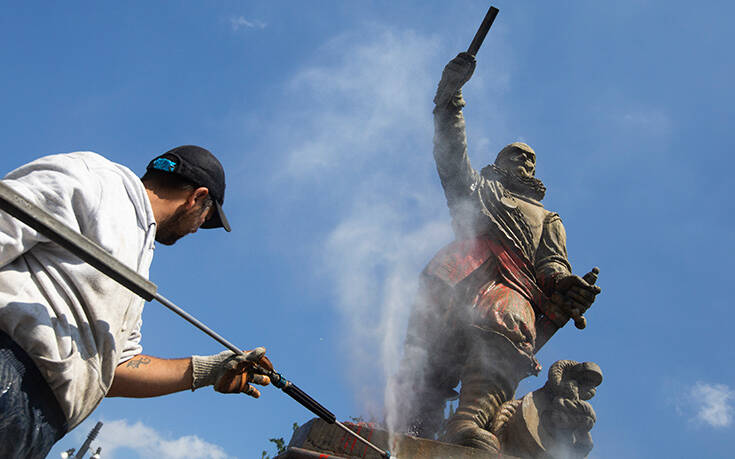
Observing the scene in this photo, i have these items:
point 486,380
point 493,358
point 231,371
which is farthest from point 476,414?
point 231,371

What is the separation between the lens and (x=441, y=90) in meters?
5.22

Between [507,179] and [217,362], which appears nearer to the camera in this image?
[217,362]

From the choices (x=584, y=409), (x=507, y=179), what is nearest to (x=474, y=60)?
(x=507, y=179)

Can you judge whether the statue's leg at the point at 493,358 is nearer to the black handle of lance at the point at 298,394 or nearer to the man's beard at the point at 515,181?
the man's beard at the point at 515,181

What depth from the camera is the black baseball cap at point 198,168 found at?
6.41 feet

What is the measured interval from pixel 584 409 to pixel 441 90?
9.32ft

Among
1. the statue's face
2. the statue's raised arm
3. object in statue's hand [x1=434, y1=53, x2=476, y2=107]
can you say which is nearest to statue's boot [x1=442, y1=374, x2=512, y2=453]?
the statue's raised arm

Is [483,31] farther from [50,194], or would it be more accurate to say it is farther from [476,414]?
[50,194]

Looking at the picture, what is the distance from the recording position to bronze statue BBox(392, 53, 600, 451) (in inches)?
177

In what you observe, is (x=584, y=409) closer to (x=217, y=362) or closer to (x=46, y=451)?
(x=217, y=362)

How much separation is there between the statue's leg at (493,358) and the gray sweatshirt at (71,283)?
9.89 ft

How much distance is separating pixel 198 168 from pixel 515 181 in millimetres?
4219

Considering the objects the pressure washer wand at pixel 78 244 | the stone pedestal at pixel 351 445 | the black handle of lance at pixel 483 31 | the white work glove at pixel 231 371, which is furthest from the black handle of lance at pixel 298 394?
the black handle of lance at pixel 483 31

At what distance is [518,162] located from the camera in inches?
227
